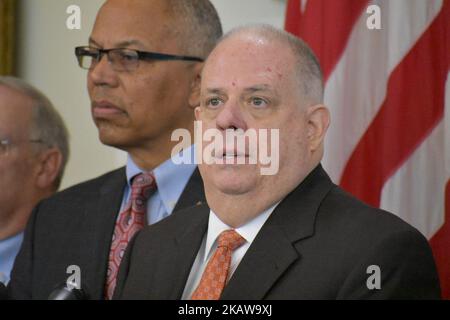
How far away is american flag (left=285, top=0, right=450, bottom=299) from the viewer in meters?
2.18

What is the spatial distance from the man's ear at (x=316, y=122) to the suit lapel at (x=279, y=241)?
63 millimetres

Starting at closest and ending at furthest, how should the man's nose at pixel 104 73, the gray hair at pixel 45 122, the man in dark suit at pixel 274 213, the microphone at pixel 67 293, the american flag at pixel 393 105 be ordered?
the microphone at pixel 67 293
the man in dark suit at pixel 274 213
the man's nose at pixel 104 73
the american flag at pixel 393 105
the gray hair at pixel 45 122

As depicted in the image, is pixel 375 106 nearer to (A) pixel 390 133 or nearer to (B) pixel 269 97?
(A) pixel 390 133

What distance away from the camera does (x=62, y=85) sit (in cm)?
296

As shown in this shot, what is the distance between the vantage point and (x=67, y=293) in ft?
4.56

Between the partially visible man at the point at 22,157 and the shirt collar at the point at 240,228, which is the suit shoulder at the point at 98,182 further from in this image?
the shirt collar at the point at 240,228

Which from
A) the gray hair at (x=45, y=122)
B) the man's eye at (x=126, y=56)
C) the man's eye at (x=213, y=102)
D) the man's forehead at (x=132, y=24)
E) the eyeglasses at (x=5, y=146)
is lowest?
the eyeglasses at (x=5, y=146)

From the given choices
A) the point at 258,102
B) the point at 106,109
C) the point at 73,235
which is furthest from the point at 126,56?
the point at 258,102

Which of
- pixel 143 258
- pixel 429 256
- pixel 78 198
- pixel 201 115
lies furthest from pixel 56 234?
pixel 429 256

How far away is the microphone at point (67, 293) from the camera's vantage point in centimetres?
138

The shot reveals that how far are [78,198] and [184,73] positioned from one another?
0.42 m

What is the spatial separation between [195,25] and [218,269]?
0.81 meters

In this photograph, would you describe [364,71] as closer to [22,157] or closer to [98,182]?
[98,182]

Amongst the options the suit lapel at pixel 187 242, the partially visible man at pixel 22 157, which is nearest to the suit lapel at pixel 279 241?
the suit lapel at pixel 187 242
